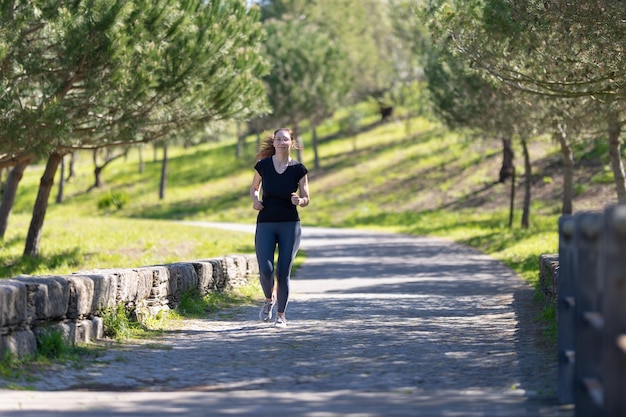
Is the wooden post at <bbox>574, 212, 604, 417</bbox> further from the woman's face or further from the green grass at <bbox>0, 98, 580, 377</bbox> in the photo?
the woman's face

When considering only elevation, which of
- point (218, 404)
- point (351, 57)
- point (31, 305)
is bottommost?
point (218, 404)

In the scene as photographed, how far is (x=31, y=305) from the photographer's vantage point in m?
7.79

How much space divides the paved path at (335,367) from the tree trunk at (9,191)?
1209 centimetres

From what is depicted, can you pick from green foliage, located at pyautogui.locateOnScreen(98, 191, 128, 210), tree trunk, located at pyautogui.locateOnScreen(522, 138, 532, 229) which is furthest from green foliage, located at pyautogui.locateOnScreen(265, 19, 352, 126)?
tree trunk, located at pyautogui.locateOnScreen(522, 138, 532, 229)

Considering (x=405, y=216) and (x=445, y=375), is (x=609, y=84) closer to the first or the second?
(x=445, y=375)

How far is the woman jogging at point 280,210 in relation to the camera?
10438mm

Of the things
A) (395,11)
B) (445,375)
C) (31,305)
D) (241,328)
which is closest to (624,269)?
(445,375)

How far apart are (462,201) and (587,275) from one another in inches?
1392

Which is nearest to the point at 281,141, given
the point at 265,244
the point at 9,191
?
the point at 265,244

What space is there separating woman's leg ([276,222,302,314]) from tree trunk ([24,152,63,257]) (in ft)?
45.5

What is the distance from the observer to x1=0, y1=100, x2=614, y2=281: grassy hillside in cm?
2436

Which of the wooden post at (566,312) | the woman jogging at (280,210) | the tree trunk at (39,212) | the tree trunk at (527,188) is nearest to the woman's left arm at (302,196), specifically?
the woman jogging at (280,210)

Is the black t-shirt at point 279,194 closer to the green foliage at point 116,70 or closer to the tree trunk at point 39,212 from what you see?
the green foliage at point 116,70

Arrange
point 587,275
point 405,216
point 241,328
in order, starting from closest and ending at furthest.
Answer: point 587,275 → point 241,328 → point 405,216
